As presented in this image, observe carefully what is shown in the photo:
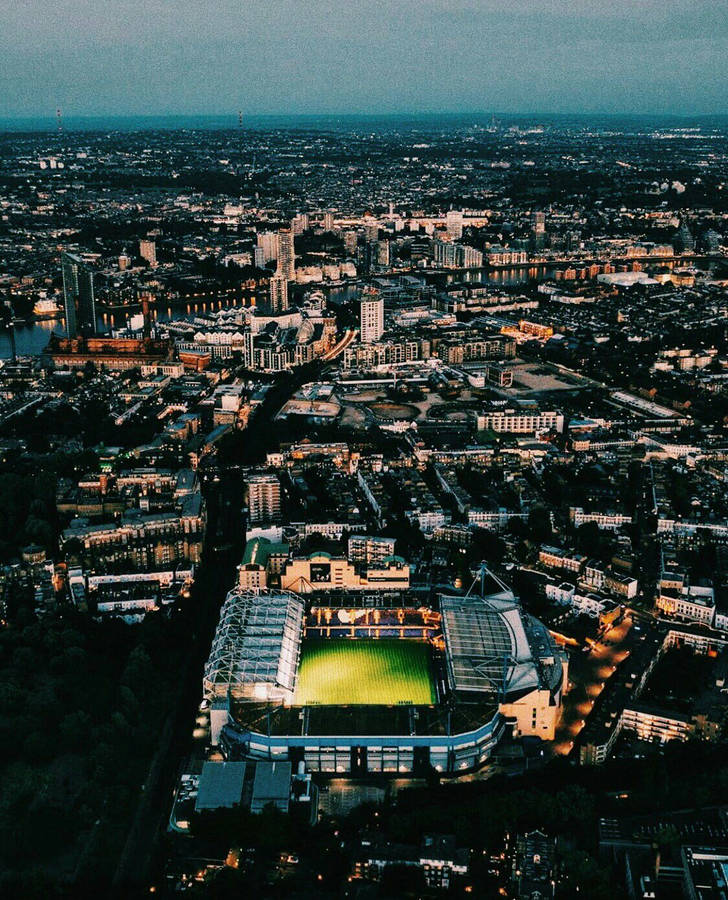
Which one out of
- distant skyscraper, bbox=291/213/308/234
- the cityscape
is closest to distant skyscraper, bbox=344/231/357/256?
distant skyscraper, bbox=291/213/308/234

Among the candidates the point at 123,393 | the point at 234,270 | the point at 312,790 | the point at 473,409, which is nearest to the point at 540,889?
the point at 312,790

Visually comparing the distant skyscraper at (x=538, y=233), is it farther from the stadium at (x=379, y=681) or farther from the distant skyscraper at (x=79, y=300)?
the stadium at (x=379, y=681)

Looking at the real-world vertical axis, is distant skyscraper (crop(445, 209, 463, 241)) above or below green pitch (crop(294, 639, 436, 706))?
above

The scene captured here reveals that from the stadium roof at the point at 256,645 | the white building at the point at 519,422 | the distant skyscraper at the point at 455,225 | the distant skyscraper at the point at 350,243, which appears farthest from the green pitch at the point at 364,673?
the distant skyscraper at the point at 455,225

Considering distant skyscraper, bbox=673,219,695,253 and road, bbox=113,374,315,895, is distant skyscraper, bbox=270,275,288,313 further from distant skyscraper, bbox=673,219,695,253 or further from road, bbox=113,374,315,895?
distant skyscraper, bbox=673,219,695,253

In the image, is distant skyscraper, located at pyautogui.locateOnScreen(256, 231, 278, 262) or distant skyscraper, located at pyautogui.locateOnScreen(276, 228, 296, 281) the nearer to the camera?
distant skyscraper, located at pyautogui.locateOnScreen(276, 228, 296, 281)

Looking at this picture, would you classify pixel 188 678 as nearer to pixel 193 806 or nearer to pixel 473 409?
pixel 193 806
